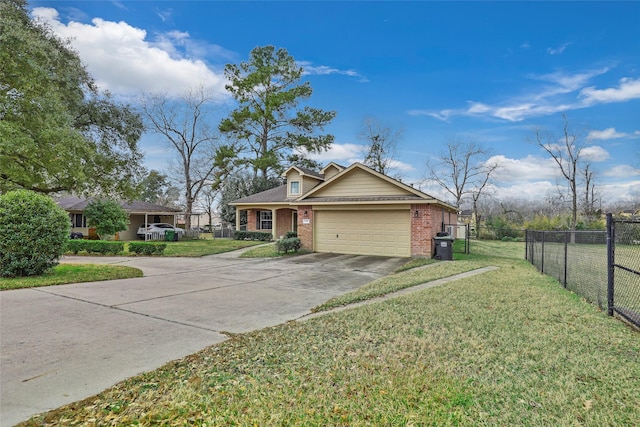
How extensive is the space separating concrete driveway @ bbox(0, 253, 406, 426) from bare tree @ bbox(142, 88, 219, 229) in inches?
944

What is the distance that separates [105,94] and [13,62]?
596 cm

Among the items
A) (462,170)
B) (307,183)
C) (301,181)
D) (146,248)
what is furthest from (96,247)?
(462,170)

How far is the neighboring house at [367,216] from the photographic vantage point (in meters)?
14.3

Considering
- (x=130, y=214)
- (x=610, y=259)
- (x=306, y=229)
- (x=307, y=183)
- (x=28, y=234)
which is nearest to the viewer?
(x=610, y=259)

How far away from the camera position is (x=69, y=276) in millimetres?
9031

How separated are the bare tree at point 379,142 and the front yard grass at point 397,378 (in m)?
29.7

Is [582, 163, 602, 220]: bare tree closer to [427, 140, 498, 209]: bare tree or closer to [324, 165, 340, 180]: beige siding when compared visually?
[427, 140, 498, 209]: bare tree

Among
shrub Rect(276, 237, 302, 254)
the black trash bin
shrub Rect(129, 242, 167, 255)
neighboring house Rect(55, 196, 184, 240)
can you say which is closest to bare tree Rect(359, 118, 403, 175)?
neighboring house Rect(55, 196, 184, 240)

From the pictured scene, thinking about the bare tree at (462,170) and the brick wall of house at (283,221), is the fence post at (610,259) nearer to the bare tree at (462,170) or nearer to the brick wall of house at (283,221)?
the brick wall of house at (283,221)

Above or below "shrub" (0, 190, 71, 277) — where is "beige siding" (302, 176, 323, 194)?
above

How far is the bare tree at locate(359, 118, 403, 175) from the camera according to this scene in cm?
3359

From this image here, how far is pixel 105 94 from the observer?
64.0ft

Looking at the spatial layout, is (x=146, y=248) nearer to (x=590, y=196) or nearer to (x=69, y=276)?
(x=69, y=276)

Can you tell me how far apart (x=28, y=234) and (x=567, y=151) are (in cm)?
3608
